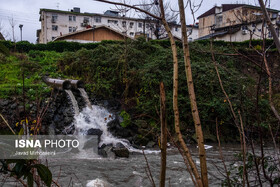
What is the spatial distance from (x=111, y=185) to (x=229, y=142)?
633 centimetres

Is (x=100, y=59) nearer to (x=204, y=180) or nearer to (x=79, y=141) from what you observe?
(x=79, y=141)

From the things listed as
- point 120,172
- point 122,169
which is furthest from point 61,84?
point 120,172

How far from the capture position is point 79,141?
8.98m

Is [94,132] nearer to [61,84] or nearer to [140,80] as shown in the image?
[61,84]

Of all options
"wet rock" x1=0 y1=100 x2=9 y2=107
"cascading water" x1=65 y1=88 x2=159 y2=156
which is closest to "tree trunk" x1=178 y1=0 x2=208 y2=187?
"cascading water" x1=65 y1=88 x2=159 y2=156

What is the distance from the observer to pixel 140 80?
11891 millimetres

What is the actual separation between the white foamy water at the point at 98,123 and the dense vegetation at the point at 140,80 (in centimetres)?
78

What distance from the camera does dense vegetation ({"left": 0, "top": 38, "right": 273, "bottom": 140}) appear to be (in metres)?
10.5

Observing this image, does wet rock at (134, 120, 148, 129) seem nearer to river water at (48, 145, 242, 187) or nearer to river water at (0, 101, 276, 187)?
river water at (0, 101, 276, 187)

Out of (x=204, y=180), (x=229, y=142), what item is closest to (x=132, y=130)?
(x=229, y=142)

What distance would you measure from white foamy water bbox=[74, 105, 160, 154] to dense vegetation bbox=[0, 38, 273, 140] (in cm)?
78

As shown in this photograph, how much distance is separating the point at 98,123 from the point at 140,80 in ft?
9.48

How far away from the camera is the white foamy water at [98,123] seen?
922 cm

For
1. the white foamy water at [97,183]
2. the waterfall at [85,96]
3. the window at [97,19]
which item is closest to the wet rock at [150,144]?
the waterfall at [85,96]
